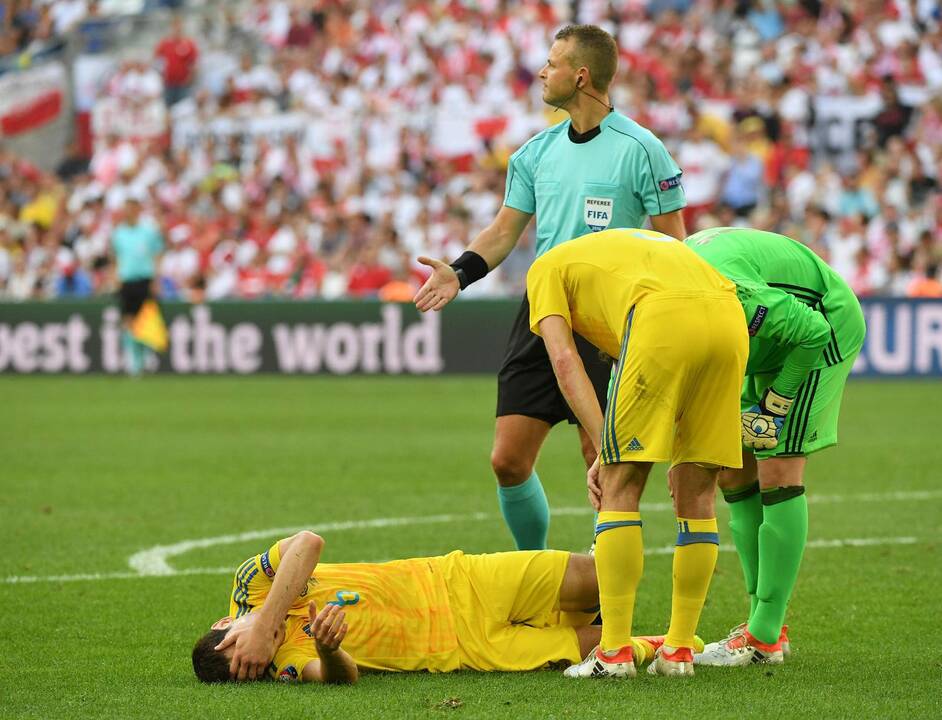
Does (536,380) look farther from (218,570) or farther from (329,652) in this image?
(218,570)

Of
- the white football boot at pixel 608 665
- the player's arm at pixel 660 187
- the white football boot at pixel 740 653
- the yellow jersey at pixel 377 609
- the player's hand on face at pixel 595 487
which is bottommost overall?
the white football boot at pixel 740 653

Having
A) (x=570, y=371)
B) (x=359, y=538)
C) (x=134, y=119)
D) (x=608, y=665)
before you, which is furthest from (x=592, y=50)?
(x=134, y=119)

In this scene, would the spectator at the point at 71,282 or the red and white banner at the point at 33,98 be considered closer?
the spectator at the point at 71,282

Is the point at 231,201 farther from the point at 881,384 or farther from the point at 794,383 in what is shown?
the point at 794,383

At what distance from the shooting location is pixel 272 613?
5.39 metres

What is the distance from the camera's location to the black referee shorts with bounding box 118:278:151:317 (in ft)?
69.2

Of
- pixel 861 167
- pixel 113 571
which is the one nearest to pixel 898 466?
pixel 113 571

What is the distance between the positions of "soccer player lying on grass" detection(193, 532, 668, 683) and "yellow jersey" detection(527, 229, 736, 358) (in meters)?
0.93

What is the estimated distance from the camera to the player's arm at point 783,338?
549 centimetres

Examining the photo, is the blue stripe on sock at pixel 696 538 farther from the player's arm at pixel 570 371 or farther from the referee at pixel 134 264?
the referee at pixel 134 264

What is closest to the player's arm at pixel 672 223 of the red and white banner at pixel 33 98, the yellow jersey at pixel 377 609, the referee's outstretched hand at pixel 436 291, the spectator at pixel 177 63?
the referee's outstretched hand at pixel 436 291

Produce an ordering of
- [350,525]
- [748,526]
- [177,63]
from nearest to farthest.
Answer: [748,526]
[350,525]
[177,63]

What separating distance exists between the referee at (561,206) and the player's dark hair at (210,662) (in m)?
1.63

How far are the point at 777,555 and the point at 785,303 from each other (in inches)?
39.1
